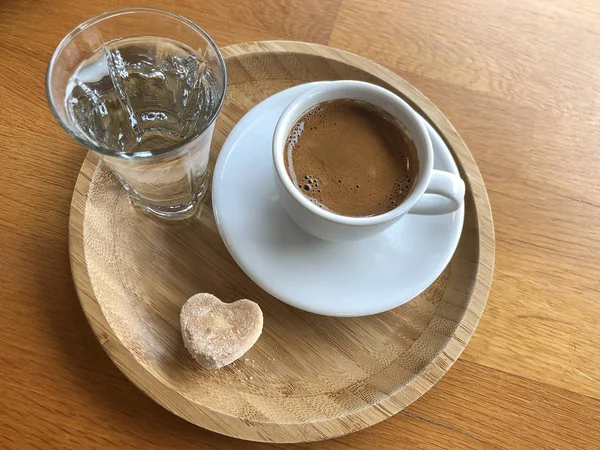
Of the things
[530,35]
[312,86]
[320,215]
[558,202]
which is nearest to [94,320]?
[320,215]

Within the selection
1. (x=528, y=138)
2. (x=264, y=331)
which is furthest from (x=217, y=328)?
(x=528, y=138)

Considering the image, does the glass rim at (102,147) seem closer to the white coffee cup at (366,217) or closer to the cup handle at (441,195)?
the white coffee cup at (366,217)

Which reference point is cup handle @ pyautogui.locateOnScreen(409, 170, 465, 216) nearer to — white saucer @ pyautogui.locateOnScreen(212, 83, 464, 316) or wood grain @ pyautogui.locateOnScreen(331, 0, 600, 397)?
white saucer @ pyautogui.locateOnScreen(212, 83, 464, 316)

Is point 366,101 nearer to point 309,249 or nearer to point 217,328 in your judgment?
point 309,249

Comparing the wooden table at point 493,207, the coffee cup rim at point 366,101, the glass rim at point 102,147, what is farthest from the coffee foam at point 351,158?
the wooden table at point 493,207

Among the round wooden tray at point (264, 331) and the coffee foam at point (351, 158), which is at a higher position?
the coffee foam at point (351, 158)

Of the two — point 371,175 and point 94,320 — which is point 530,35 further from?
point 94,320
